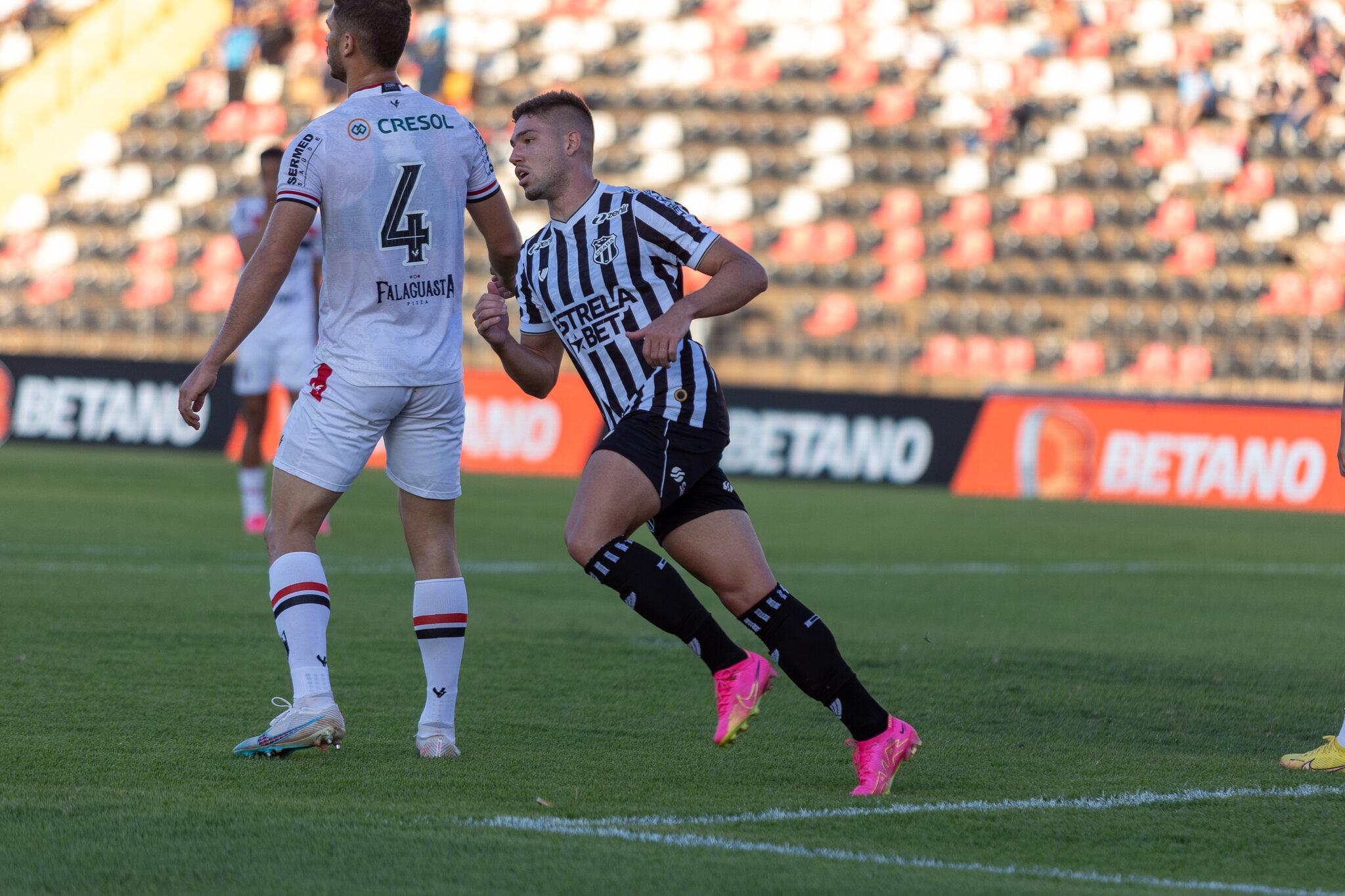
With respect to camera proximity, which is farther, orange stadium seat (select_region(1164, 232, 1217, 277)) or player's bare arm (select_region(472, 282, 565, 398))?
orange stadium seat (select_region(1164, 232, 1217, 277))

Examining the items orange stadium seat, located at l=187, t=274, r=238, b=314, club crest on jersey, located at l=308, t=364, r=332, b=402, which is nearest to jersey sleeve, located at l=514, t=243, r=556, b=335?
club crest on jersey, located at l=308, t=364, r=332, b=402

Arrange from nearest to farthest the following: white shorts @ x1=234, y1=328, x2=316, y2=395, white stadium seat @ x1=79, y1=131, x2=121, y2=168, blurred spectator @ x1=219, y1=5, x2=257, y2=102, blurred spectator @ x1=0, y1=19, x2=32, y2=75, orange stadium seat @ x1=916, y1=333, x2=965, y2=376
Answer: white shorts @ x1=234, y1=328, x2=316, y2=395, orange stadium seat @ x1=916, y1=333, x2=965, y2=376, white stadium seat @ x1=79, y1=131, x2=121, y2=168, blurred spectator @ x1=219, y1=5, x2=257, y2=102, blurred spectator @ x1=0, y1=19, x2=32, y2=75

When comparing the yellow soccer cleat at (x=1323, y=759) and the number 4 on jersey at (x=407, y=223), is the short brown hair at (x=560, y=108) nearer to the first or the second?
the number 4 on jersey at (x=407, y=223)

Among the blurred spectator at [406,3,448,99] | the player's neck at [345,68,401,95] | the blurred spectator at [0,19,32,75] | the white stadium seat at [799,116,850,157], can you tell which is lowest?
the player's neck at [345,68,401,95]

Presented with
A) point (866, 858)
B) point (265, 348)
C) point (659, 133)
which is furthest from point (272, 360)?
point (659, 133)

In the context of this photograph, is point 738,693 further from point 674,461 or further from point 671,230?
point 671,230

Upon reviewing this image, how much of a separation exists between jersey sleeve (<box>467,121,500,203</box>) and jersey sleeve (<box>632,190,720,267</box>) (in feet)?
1.54

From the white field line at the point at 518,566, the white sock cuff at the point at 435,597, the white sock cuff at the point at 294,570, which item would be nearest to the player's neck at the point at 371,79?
the white sock cuff at the point at 294,570

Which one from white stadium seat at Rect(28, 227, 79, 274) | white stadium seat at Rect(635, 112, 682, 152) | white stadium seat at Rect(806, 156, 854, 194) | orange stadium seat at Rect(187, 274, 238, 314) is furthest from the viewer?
white stadium seat at Rect(635, 112, 682, 152)

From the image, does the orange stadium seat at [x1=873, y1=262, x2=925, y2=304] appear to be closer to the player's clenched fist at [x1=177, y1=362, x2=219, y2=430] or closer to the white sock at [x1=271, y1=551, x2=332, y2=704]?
the white sock at [x1=271, y1=551, x2=332, y2=704]

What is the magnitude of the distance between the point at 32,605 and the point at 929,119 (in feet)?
69.3

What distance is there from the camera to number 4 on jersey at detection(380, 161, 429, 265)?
486cm

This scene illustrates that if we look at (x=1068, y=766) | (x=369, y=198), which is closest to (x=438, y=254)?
(x=369, y=198)

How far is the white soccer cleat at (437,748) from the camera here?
4879 millimetres
